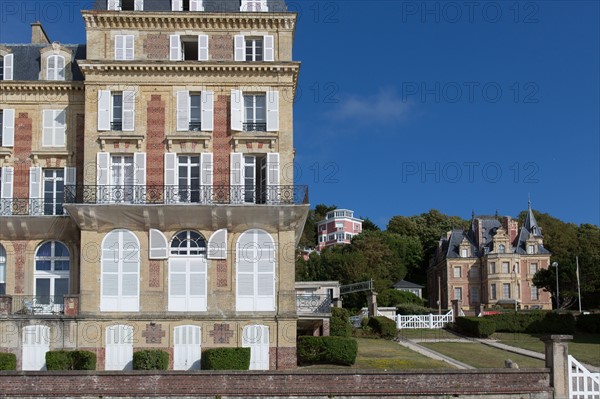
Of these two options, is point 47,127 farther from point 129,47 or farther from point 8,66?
point 129,47

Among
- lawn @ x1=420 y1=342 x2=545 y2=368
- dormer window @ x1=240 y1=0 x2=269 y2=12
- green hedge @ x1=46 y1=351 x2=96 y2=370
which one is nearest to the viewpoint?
green hedge @ x1=46 y1=351 x2=96 y2=370

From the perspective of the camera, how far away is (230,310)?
2950 centimetres

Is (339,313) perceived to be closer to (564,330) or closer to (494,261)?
(564,330)

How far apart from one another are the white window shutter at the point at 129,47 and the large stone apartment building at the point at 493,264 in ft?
202

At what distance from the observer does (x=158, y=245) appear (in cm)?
2970

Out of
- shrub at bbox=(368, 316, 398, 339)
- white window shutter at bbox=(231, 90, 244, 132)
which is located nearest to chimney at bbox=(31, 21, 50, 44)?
white window shutter at bbox=(231, 90, 244, 132)

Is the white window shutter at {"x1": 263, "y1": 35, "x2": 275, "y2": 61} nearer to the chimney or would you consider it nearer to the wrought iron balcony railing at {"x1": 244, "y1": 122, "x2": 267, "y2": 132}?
the wrought iron balcony railing at {"x1": 244, "y1": 122, "x2": 267, "y2": 132}

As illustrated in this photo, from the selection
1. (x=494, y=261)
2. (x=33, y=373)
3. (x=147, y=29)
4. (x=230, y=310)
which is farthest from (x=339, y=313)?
(x=494, y=261)

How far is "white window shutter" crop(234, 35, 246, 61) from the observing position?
31.2m

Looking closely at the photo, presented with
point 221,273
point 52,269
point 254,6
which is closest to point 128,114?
point 254,6

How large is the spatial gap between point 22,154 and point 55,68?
3.99 metres

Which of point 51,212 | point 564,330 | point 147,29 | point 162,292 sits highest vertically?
point 147,29

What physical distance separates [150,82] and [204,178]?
4506mm

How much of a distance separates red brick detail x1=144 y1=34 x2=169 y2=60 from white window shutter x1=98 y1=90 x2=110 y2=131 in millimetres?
2439
